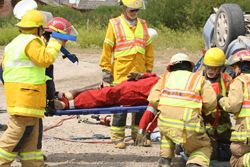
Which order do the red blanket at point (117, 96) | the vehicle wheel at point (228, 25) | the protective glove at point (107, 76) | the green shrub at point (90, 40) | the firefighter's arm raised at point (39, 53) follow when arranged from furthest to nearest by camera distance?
the green shrub at point (90, 40), the vehicle wheel at point (228, 25), the protective glove at point (107, 76), the red blanket at point (117, 96), the firefighter's arm raised at point (39, 53)

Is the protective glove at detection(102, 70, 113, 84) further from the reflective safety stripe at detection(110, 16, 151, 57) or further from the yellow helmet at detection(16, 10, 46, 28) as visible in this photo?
the yellow helmet at detection(16, 10, 46, 28)

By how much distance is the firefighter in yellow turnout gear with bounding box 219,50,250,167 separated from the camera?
19.6ft

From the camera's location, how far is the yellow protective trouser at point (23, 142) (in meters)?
5.90

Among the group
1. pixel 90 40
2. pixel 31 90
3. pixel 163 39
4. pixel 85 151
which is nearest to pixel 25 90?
pixel 31 90

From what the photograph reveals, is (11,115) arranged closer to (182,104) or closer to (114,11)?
(182,104)

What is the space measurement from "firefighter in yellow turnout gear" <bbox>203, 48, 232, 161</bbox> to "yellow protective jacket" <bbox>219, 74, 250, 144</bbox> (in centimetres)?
39

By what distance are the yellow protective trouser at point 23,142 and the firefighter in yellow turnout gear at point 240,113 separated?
6.20 feet

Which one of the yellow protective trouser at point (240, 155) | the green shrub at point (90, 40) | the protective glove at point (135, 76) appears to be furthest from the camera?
the green shrub at point (90, 40)

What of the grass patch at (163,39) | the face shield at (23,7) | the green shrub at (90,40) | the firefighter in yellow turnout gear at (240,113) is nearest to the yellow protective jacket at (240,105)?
the firefighter in yellow turnout gear at (240,113)

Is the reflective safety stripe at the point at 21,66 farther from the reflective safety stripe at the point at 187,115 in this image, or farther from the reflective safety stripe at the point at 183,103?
the reflective safety stripe at the point at 187,115

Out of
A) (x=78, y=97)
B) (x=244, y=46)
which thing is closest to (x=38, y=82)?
(x=78, y=97)

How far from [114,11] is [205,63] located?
111 ft

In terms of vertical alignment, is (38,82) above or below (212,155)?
above

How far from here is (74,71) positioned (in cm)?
1612
